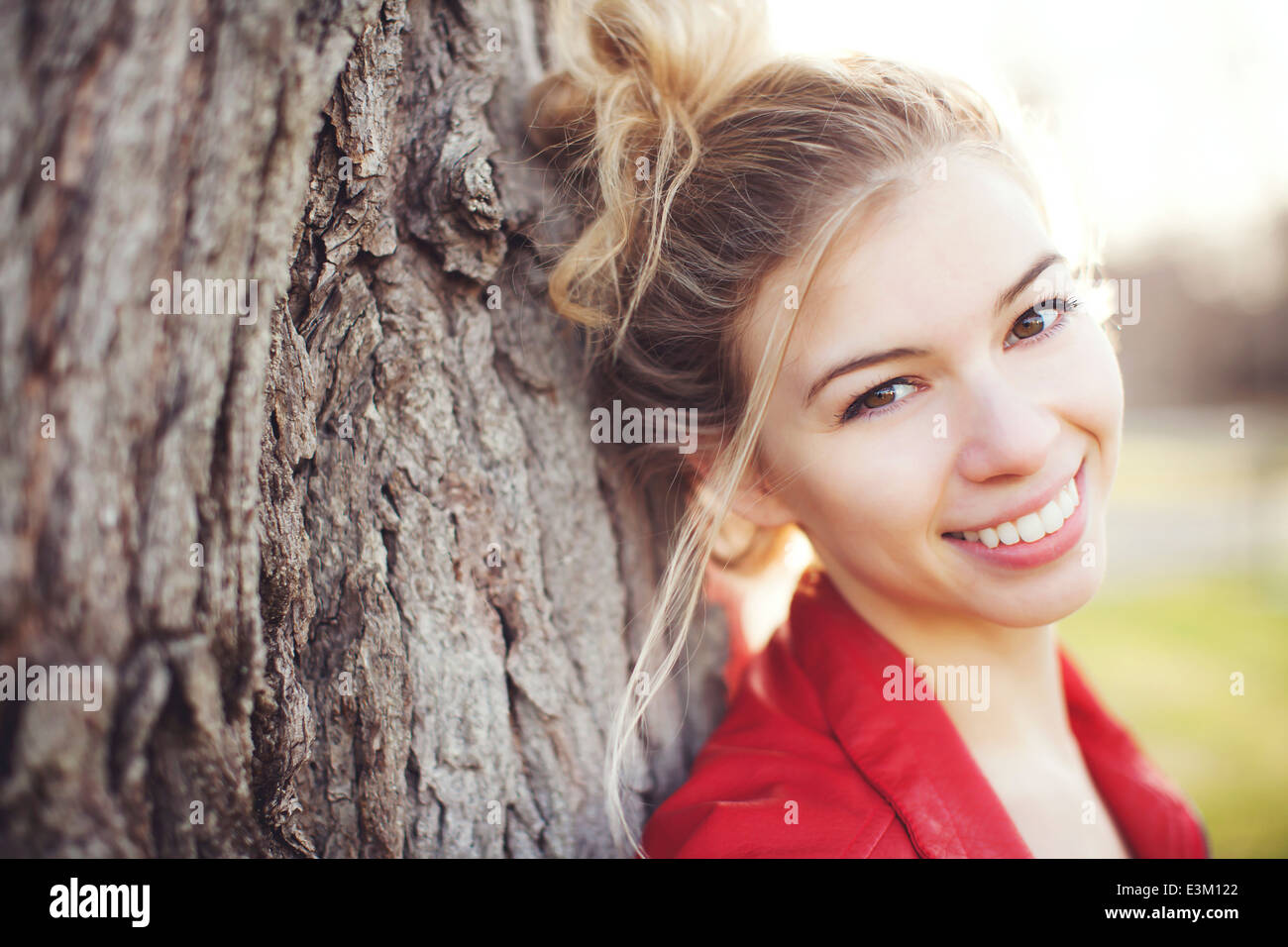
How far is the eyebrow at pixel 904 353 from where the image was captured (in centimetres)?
137

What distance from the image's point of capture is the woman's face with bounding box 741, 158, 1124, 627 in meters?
1.37

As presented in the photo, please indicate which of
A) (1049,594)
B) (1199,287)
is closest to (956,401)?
(1049,594)

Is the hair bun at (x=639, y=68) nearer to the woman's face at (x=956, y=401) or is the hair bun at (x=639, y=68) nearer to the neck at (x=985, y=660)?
the woman's face at (x=956, y=401)

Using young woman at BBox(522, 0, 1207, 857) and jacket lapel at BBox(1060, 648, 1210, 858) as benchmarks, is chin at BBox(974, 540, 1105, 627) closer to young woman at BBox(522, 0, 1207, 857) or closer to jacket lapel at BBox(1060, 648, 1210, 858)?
young woman at BBox(522, 0, 1207, 857)

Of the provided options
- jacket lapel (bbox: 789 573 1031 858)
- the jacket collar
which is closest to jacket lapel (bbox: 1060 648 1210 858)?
the jacket collar

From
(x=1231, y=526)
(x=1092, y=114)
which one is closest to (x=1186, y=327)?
(x=1231, y=526)

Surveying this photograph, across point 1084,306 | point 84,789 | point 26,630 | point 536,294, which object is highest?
point 536,294

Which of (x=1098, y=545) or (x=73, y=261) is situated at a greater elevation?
(x=73, y=261)

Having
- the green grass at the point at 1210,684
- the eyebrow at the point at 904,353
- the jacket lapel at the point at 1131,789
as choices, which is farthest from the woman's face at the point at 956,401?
the green grass at the point at 1210,684

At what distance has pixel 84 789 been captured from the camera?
0.98 metres

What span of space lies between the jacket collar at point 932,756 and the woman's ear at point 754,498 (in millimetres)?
268
